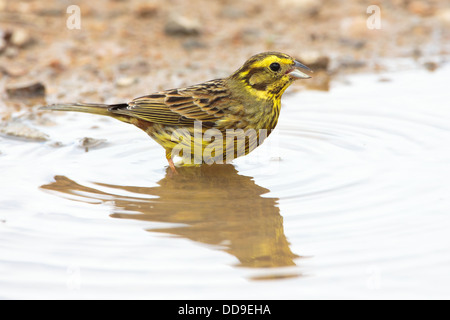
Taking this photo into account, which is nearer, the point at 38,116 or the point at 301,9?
the point at 38,116

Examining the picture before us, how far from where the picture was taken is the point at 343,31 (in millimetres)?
9891

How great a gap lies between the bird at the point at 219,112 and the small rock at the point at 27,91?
5.70 feet

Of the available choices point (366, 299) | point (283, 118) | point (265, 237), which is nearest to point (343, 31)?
point (283, 118)

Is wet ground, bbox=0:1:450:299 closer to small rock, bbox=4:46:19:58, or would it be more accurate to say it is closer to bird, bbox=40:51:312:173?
small rock, bbox=4:46:19:58

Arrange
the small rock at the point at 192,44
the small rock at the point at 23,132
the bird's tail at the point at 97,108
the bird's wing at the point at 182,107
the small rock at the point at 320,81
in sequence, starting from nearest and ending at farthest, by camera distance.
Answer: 1. the bird's wing at the point at 182,107
2. the bird's tail at the point at 97,108
3. the small rock at the point at 23,132
4. the small rock at the point at 320,81
5. the small rock at the point at 192,44

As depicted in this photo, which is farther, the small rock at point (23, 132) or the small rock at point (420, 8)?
the small rock at point (420, 8)

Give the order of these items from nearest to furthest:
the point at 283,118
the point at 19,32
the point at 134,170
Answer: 1. the point at 134,170
2. the point at 283,118
3. the point at 19,32

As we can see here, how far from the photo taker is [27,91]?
7777mm

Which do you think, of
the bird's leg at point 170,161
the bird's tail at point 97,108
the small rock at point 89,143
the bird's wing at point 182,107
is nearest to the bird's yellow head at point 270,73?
the bird's wing at point 182,107

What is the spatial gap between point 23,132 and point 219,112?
6.62ft

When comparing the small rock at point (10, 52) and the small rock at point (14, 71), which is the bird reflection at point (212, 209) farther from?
the small rock at point (10, 52)

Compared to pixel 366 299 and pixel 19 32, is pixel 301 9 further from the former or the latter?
pixel 366 299

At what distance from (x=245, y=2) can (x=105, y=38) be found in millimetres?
2270

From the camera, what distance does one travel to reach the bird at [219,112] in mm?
5727
